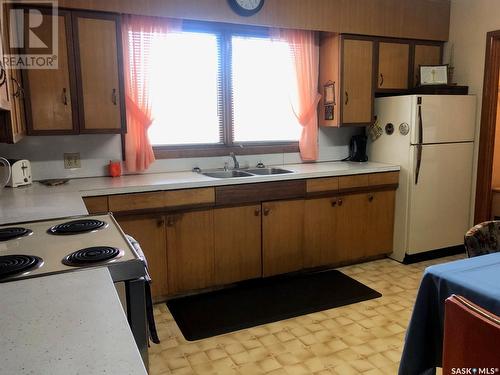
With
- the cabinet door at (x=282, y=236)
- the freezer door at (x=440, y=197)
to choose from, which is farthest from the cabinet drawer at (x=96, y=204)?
the freezer door at (x=440, y=197)

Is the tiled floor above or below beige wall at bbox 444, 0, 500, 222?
below

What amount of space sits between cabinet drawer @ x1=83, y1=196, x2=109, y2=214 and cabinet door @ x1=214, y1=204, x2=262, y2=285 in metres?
0.77

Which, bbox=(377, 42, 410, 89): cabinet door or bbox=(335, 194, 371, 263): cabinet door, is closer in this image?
bbox=(335, 194, 371, 263): cabinet door

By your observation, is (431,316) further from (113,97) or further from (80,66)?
(80,66)

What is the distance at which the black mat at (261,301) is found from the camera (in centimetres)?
269

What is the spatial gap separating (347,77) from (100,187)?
228 cm

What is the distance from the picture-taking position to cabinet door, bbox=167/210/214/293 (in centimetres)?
294

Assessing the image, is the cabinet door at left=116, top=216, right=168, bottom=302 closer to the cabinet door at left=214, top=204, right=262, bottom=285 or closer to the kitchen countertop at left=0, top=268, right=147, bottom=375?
the cabinet door at left=214, top=204, right=262, bottom=285

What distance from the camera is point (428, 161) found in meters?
3.65

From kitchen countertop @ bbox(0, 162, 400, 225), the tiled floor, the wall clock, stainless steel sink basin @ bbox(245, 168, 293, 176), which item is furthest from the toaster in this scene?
the wall clock

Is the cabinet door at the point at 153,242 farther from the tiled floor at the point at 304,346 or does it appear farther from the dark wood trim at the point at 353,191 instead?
the dark wood trim at the point at 353,191

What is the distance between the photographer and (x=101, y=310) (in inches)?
39.9

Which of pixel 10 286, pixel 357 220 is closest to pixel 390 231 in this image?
pixel 357 220

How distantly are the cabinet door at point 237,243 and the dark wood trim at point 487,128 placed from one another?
7.24 ft
